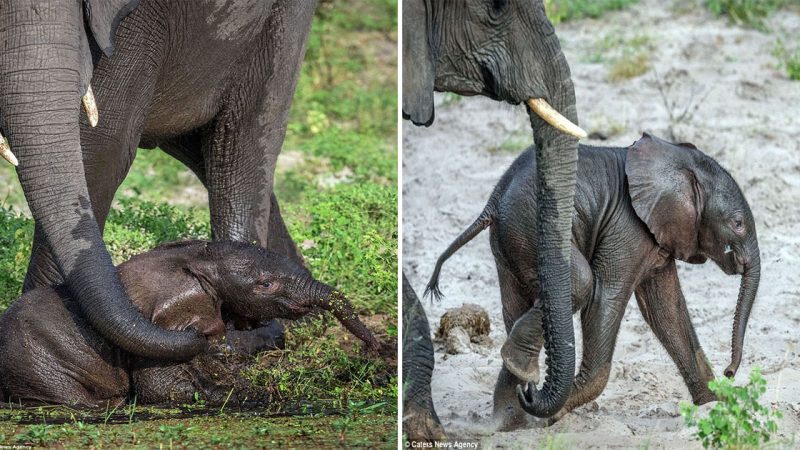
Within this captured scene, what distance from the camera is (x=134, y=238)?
7801 mm

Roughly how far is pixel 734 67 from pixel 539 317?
5336mm

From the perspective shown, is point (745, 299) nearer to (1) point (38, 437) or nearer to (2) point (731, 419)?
(2) point (731, 419)

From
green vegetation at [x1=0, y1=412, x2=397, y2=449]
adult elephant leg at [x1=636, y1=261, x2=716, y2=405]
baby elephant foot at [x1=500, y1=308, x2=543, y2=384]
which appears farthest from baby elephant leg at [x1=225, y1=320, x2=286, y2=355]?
adult elephant leg at [x1=636, y1=261, x2=716, y2=405]

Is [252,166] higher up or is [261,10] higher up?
[261,10]

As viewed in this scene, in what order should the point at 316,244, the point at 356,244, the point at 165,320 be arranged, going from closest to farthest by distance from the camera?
1. the point at 165,320
2. the point at 356,244
3. the point at 316,244

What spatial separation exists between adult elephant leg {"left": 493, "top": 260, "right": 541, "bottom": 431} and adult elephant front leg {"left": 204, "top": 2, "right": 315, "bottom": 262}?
1205 millimetres

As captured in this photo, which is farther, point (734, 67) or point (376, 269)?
point (734, 67)

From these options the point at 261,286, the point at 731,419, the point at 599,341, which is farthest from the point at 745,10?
the point at 731,419

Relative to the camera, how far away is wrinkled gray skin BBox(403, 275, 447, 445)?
498 centimetres

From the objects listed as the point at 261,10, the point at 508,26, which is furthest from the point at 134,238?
the point at 508,26

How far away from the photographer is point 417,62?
17.6ft

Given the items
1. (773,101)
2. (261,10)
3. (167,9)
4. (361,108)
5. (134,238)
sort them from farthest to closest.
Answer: (361,108) → (773,101) → (134,238) → (261,10) → (167,9)

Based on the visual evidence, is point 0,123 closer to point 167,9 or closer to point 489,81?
point 167,9

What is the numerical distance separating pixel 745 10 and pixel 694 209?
19.0ft
